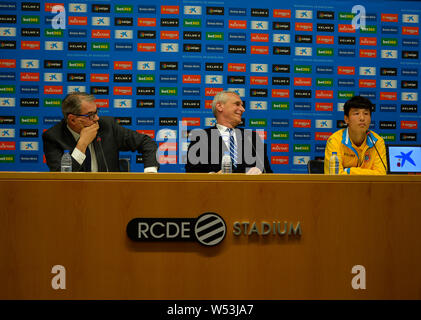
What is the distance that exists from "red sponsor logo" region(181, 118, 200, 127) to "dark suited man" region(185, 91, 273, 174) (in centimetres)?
121

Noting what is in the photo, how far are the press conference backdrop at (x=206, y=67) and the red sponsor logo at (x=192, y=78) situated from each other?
0.01 m

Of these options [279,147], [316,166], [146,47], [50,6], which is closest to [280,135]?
[279,147]

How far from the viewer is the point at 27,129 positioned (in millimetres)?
3895

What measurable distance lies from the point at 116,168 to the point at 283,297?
66.0 inches

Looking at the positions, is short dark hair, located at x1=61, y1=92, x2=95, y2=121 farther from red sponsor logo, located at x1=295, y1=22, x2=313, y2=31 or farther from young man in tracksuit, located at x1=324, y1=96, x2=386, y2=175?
red sponsor logo, located at x1=295, y1=22, x2=313, y2=31

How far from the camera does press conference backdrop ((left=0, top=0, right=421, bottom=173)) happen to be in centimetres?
389

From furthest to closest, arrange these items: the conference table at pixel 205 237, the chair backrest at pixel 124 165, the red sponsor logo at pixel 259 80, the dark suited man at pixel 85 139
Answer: the red sponsor logo at pixel 259 80 → the chair backrest at pixel 124 165 → the dark suited man at pixel 85 139 → the conference table at pixel 205 237

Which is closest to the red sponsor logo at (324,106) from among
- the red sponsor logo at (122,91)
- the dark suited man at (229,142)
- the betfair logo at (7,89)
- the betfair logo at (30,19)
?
the dark suited man at (229,142)

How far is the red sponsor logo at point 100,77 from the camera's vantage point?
3.94 m

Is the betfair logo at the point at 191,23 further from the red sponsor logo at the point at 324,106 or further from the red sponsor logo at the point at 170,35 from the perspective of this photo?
the red sponsor logo at the point at 324,106

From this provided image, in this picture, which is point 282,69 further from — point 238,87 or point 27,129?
point 27,129

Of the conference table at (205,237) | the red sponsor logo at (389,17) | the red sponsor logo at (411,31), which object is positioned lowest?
the conference table at (205,237)

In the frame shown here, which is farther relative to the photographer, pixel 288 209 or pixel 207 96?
pixel 207 96
